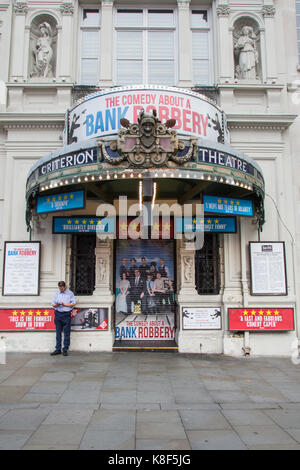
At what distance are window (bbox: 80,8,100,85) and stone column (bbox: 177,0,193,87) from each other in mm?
2550

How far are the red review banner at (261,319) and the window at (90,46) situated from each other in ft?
26.5

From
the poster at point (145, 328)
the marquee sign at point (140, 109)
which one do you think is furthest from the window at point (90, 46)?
the poster at point (145, 328)

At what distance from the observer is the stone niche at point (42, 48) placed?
34.1ft

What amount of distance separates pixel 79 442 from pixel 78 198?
488 centimetres

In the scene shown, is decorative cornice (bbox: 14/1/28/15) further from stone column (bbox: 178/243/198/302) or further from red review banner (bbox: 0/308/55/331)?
red review banner (bbox: 0/308/55/331)

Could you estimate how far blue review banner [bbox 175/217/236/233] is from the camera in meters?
9.03

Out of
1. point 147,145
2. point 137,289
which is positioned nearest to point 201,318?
point 137,289

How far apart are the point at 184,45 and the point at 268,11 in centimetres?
279

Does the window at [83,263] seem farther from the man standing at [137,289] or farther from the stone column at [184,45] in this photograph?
the stone column at [184,45]

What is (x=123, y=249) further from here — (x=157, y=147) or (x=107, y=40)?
(x=107, y=40)

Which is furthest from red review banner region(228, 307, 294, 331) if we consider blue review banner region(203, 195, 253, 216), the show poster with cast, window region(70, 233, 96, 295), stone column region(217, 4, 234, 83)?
stone column region(217, 4, 234, 83)

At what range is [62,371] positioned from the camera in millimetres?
7301

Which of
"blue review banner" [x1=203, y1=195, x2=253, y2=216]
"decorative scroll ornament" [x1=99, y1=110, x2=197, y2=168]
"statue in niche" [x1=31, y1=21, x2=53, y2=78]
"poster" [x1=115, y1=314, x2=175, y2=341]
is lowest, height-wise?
"poster" [x1=115, y1=314, x2=175, y2=341]
